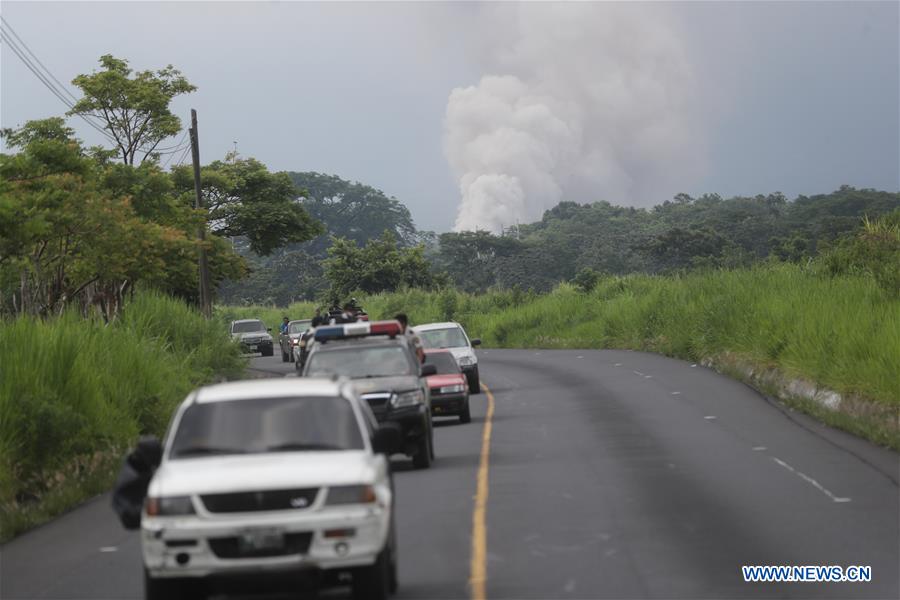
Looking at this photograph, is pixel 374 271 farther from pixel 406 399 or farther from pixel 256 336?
pixel 406 399

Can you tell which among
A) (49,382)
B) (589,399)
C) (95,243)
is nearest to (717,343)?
(589,399)

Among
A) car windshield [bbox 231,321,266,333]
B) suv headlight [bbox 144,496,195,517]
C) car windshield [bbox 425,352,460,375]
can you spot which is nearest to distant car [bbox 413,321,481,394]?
car windshield [bbox 425,352,460,375]

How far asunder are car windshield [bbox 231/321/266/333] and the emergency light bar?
44454 mm

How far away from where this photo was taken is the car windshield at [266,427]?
32.2ft

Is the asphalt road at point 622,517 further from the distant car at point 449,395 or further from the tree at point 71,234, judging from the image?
the tree at point 71,234

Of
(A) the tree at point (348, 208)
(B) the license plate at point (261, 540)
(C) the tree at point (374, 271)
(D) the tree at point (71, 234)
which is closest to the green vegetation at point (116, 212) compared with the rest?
(D) the tree at point (71, 234)

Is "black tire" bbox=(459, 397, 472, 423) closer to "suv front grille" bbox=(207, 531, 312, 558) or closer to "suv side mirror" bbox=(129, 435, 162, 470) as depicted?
"suv side mirror" bbox=(129, 435, 162, 470)

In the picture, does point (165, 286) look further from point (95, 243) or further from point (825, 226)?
point (825, 226)

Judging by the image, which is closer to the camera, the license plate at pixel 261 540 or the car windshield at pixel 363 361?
the license plate at pixel 261 540

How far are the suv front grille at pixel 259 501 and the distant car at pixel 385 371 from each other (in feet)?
26.0

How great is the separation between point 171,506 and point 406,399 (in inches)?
337

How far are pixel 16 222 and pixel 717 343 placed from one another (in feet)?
73.8

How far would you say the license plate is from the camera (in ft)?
28.7

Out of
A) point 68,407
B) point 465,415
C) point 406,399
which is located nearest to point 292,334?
point 465,415
